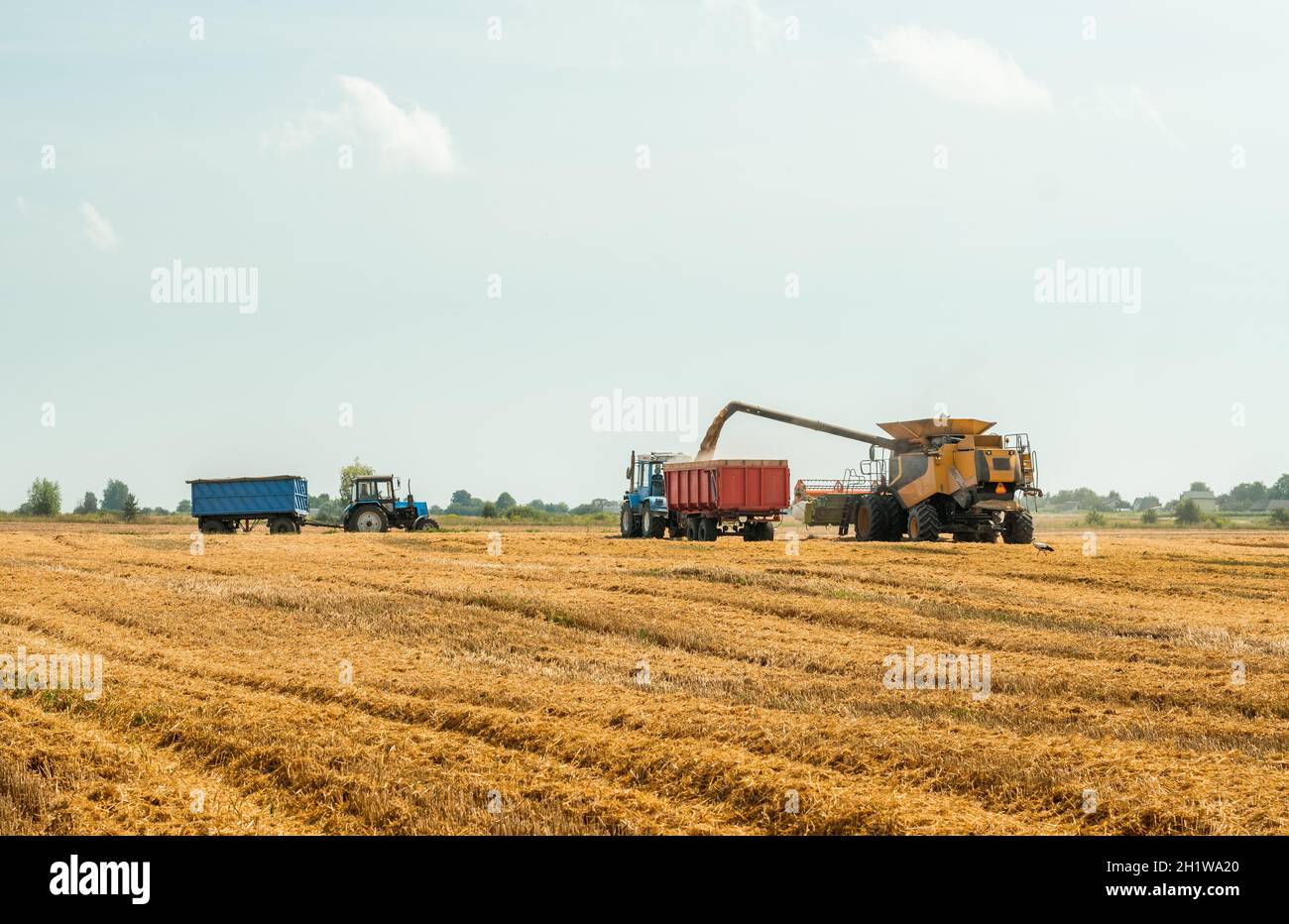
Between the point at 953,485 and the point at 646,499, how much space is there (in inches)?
404

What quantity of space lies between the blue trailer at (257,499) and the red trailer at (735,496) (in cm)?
1469

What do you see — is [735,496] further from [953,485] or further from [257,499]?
[257,499]

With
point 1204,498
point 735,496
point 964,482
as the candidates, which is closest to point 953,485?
point 964,482

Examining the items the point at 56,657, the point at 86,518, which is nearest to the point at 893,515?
the point at 56,657

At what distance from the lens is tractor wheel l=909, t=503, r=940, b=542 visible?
32.7 m

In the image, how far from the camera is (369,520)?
136 feet

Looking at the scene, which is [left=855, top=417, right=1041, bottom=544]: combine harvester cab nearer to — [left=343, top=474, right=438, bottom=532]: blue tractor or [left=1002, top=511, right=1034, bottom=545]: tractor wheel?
[left=1002, top=511, right=1034, bottom=545]: tractor wheel

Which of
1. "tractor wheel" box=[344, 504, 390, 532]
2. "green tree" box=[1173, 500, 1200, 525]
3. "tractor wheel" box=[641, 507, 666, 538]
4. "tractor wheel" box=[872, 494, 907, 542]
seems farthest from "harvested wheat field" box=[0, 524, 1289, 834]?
"green tree" box=[1173, 500, 1200, 525]

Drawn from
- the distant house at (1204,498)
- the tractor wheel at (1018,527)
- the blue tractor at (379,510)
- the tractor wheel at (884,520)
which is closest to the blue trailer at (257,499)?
the blue tractor at (379,510)

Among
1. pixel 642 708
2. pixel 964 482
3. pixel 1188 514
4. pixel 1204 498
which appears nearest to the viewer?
pixel 642 708

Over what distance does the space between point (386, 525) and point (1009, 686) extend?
1237 inches

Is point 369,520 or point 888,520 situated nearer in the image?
point 888,520

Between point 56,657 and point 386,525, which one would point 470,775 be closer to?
point 56,657

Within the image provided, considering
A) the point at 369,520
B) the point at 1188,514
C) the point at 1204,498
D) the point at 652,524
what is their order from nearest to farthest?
the point at 652,524, the point at 369,520, the point at 1188,514, the point at 1204,498
